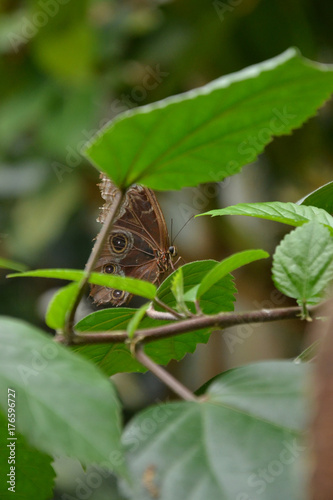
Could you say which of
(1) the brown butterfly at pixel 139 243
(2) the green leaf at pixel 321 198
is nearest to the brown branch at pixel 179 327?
(2) the green leaf at pixel 321 198

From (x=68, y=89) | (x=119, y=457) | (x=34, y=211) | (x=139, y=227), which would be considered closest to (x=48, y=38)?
(x=68, y=89)

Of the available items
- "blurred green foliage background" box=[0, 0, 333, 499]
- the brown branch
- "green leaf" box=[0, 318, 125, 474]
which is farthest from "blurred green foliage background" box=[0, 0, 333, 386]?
"green leaf" box=[0, 318, 125, 474]

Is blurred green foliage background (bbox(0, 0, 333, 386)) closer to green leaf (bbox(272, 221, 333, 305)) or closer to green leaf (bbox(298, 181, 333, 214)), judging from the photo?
green leaf (bbox(298, 181, 333, 214))

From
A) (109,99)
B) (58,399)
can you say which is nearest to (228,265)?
(58,399)

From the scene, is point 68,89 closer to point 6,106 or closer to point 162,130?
point 6,106

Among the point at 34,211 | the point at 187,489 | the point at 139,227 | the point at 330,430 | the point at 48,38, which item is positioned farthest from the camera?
the point at 34,211

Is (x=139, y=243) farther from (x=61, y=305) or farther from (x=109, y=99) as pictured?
(x=109, y=99)
